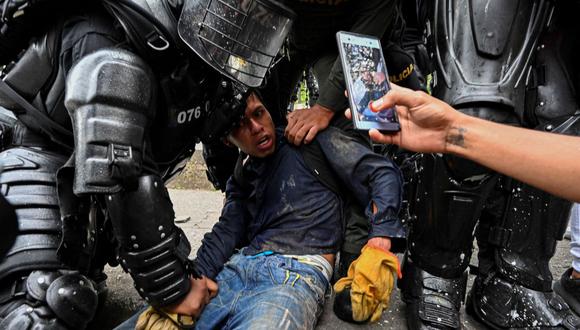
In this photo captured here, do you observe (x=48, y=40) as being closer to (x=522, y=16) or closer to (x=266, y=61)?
(x=266, y=61)

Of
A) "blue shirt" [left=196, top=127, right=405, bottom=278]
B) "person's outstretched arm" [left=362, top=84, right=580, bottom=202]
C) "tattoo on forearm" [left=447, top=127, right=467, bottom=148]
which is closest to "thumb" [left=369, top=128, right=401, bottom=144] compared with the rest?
"person's outstretched arm" [left=362, top=84, right=580, bottom=202]

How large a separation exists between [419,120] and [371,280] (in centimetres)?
56

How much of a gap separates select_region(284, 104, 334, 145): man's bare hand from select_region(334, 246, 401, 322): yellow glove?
509 millimetres

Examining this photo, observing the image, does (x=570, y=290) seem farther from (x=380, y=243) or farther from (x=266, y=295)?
(x=266, y=295)

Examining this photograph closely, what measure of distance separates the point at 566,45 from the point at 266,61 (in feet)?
3.09

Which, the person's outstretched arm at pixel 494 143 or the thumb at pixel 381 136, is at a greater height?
the person's outstretched arm at pixel 494 143

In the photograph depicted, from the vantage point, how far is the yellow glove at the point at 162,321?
121 centimetres

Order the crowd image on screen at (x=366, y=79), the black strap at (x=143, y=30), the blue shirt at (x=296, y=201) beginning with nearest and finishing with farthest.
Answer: the crowd image on screen at (x=366, y=79) < the black strap at (x=143, y=30) < the blue shirt at (x=296, y=201)

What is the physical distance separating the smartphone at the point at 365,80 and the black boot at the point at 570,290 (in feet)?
3.07

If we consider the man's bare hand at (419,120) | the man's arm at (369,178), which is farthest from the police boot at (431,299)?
the man's bare hand at (419,120)

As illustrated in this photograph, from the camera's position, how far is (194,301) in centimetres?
122

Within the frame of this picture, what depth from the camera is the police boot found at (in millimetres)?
1251

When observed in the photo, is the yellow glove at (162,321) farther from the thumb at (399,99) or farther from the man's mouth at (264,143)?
the thumb at (399,99)

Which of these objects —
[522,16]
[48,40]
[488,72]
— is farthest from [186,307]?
[522,16]
